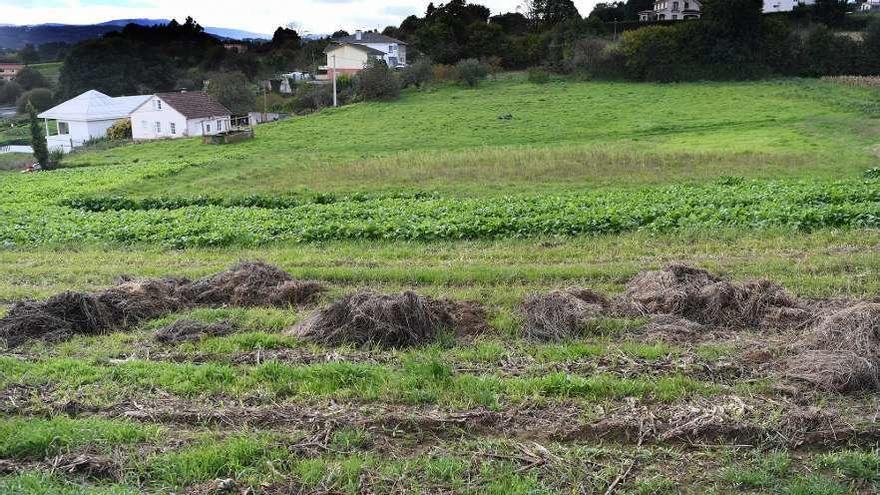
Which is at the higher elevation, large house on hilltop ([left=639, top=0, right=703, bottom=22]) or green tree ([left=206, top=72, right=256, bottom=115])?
large house on hilltop ([left=639, top=0, right=703, bottom=22])

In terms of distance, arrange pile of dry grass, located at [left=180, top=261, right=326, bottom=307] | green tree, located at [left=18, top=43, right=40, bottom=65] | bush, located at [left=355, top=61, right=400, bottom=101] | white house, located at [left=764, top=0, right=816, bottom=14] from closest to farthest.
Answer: pile of dry grass, located at [left=180, top=261, right=326, bottom=307] < bush, located at [left=355, top=61, right=400, bottom=101] < green tree, located at [left=18, top=43, right=40, bottom=65] < white house, located at [left=764, top=0, right=816, bottom=14]

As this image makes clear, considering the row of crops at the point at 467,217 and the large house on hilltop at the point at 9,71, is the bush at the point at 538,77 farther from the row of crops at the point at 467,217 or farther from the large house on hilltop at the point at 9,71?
the large house on hilltop at the point at 9,71

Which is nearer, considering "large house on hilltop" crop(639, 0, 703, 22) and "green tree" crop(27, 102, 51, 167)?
"green tree" crop(27, 102, 51, 167)

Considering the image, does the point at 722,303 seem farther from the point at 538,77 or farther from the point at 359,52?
the point at 359,52

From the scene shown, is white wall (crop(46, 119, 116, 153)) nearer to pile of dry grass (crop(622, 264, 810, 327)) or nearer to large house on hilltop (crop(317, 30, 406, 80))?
large house on hilltop (crop(317, 30, 406, 80))

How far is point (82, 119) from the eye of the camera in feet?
218

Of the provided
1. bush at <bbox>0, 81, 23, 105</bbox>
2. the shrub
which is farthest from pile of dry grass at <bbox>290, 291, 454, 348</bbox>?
bush at <bbox>0, 81, 23, 105</bbox>

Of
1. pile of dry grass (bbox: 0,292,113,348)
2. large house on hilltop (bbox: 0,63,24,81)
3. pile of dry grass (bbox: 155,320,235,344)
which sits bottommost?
pile of dry grass (bbox: 155,320,235,344)

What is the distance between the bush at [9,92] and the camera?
9488 cm

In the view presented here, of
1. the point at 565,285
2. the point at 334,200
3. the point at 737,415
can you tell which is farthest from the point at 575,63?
the point at 737,415

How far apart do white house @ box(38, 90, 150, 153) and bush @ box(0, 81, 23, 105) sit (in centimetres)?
3203

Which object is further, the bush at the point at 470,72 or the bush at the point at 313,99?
the bush at the point at 470,72

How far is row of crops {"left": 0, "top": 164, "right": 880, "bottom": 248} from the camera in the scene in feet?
54.6

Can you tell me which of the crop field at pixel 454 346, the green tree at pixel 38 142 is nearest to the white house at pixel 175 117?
the green tree at pixel 38 142
